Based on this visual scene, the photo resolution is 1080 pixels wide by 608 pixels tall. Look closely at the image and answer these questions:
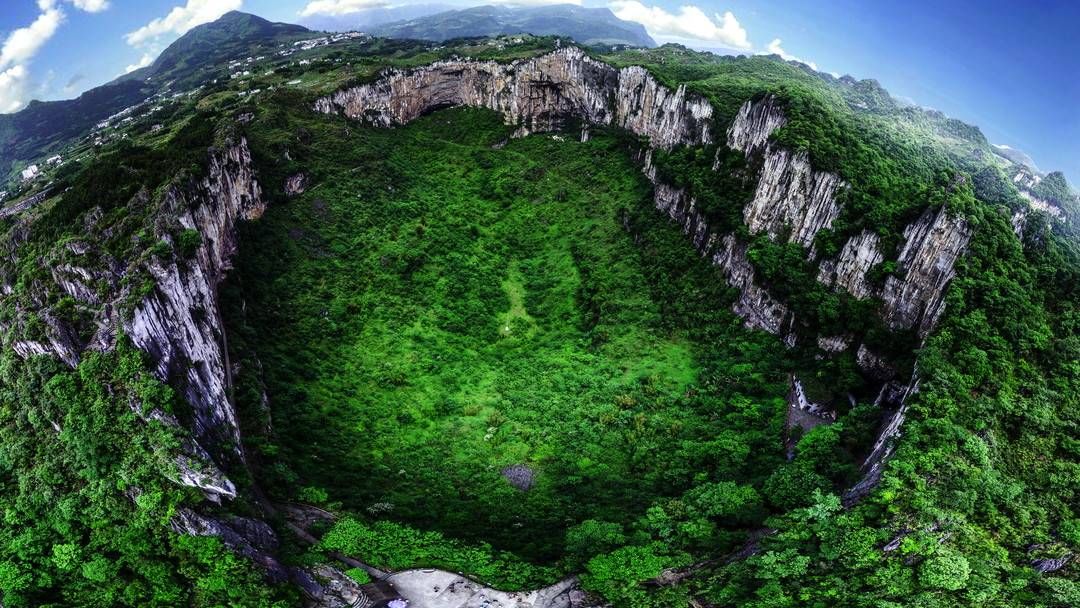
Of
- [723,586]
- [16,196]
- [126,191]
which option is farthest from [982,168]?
[16,196]

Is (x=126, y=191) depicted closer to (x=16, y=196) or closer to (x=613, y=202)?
(x=16, y=196)

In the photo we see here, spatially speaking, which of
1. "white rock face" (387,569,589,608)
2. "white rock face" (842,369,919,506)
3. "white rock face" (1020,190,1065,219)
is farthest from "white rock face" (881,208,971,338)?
"white rock face" (387,569,589,608)

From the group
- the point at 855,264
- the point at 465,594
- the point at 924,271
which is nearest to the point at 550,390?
the point at 465,594

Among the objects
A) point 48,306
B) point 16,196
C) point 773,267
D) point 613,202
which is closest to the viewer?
point 48,306

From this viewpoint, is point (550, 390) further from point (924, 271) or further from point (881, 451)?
point (924, 271)

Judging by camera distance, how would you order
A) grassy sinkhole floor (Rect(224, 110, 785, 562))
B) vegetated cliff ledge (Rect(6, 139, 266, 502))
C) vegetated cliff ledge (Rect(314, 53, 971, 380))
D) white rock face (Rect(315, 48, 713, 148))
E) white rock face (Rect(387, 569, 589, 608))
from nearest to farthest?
1. white rock face (Rect(387, 569, 589, 608))
2. vegetated cliff ledge (Rect(6, 139, 266, 502))
3. grassy sinkhole floor (Rect(224, 110, 785, 562))
4. vegetated cliff ledge (Rect(314, 53, 971, 380))
5. white rock face (Rect(315, 48, 713, 148))

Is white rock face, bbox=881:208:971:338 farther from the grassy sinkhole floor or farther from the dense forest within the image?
the grassy sinkhole floor
